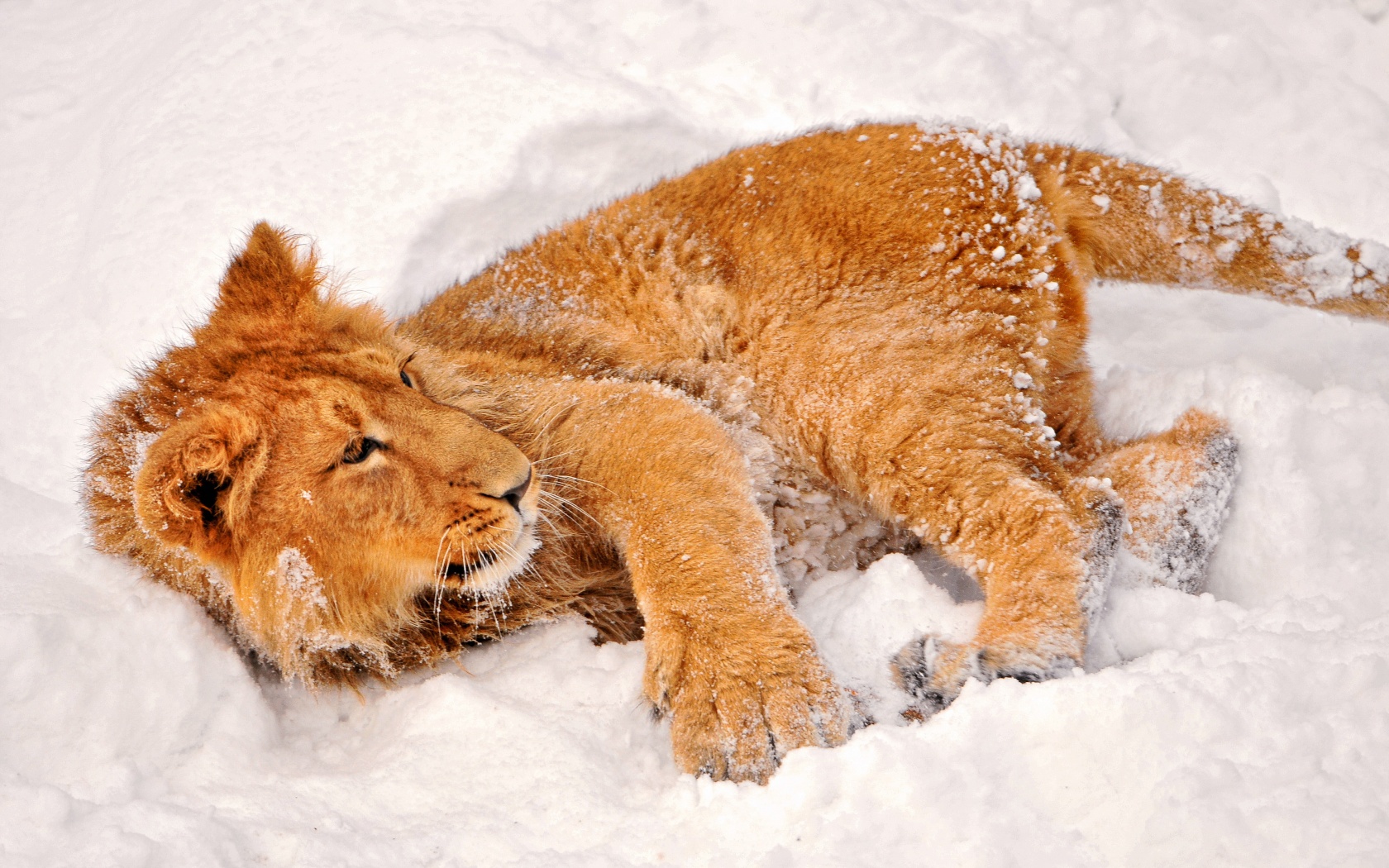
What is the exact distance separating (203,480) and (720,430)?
1.65 metres

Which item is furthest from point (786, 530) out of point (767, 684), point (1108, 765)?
point (1108, 765)

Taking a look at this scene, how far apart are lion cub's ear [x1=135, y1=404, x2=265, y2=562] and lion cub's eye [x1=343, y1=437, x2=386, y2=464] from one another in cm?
23

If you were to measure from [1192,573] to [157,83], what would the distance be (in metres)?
5.76

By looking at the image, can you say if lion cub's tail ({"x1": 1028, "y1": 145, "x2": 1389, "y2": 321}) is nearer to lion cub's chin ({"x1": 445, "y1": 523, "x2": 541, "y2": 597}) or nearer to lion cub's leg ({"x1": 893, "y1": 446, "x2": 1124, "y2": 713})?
lion cub's leg ({"x1": 893, "y1": 446, "x2": 1124, "y2": 713})

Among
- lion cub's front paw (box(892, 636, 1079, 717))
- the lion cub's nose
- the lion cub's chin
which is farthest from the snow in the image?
the lion cub's nose

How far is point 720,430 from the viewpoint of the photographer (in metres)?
3.49

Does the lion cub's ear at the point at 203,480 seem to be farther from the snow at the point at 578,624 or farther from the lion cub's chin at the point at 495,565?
the lion cub's chin at the point at 495,565

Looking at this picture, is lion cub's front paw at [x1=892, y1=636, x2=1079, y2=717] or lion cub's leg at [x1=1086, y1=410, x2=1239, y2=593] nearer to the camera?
lion cub's front paw at [x1=892, y1=636, x2=1079, y2=717]

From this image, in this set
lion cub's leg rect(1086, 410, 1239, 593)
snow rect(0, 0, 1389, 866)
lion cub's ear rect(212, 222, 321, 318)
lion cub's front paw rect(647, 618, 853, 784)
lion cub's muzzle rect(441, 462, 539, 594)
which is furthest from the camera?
lion cub's leg rect(1086, 410, 1239, 593)

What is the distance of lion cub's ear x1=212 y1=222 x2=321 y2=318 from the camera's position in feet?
10.5

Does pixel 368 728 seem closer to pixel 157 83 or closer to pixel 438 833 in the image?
pixel 438 833

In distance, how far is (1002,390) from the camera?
3.38 metres

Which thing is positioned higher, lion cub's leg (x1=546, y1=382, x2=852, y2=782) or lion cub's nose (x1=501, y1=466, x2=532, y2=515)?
lion cub's nose (x1=501, y1=466, x2=532, y2=515)

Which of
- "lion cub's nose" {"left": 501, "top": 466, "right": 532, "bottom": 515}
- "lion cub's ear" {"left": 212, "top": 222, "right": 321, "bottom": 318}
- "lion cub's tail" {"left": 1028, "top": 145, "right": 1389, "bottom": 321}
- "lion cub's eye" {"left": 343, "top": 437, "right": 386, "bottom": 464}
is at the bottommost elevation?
"lion cub's nose" {"left": 501, "top": 466, "right": 532, "bottom": 515}
